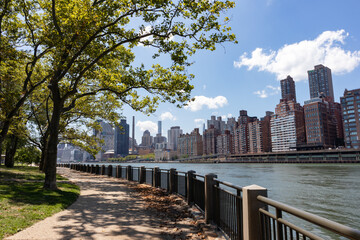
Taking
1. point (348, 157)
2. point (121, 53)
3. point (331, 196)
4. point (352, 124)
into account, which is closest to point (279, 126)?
point (352, 124)

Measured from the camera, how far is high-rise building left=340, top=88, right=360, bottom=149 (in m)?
139

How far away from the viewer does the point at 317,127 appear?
513ft

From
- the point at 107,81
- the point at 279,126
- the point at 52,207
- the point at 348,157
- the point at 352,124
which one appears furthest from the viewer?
the point at 279,126

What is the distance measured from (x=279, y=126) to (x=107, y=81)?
190 metres

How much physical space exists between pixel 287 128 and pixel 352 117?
43.5 meters

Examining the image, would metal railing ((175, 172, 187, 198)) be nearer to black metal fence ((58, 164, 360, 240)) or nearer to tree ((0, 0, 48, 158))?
black metal fence ((58, 164, 360, 240))

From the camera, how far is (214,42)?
40.1 feet

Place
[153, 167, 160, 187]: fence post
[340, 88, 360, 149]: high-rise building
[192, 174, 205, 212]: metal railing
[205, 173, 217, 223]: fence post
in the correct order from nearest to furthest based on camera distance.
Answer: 1. [205, 173, 217, 223]: fence post
2. [192, 174, 205, 212]: metal railing
3. [153, 167, 160, 187]: fence post
4. [340, 88, 360, 149]: high-rise building

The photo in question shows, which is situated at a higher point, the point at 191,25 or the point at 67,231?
the point at 191,25

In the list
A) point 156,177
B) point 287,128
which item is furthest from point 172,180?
point 287,128

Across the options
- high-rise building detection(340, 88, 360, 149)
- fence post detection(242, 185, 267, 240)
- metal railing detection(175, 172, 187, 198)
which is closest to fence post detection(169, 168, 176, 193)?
metal railing detection(175, 172, 187, 198)

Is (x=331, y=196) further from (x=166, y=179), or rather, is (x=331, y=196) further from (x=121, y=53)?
(x=121, y=53)

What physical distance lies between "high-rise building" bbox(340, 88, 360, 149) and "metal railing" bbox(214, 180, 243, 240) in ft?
530

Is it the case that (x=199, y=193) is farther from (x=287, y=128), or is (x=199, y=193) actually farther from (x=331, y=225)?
(x=287, y=128)
